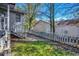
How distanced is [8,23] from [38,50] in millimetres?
351

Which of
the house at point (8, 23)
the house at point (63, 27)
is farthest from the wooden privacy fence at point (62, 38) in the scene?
the house at point (8, 23)

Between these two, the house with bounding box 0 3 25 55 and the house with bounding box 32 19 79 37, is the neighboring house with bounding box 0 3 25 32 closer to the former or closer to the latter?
the house with bounding box 0 3 25 55

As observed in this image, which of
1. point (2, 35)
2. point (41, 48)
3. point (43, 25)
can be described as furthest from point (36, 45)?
point (2, 35)

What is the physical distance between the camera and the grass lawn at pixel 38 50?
1.58 metres

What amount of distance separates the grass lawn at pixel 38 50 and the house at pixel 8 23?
0.09 m

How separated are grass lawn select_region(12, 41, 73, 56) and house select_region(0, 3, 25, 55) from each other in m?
0.09

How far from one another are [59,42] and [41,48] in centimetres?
17

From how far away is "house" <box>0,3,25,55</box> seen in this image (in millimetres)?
1574

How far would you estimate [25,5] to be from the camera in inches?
62.9

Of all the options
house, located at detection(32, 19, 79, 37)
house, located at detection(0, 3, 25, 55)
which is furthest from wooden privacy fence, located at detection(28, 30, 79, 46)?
house, located at detection(0, 3, 25, 55)

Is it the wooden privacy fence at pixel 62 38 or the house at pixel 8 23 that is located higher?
the house at pixel 8 23

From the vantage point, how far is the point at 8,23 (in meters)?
1.58

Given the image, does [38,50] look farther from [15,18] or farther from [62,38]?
[15,18]

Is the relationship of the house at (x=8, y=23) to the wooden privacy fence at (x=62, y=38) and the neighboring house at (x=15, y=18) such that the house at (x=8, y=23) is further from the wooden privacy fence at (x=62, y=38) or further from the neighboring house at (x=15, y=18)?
the wooden privacy fence at (x=62, y=38)
